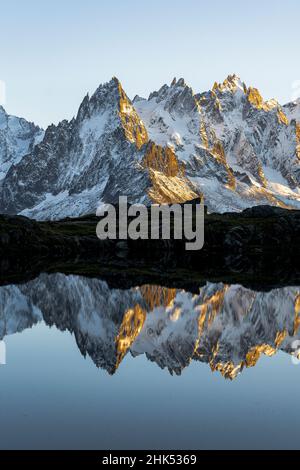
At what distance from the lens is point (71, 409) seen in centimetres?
3072

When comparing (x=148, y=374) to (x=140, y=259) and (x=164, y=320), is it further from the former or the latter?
(x=140, y=259)

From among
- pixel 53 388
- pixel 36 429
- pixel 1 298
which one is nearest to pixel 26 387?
pixel 53 388

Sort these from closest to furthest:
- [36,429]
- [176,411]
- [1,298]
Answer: [36,429] → [176,411] → [1,298]

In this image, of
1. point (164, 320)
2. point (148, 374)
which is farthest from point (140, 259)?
point (148, 374)

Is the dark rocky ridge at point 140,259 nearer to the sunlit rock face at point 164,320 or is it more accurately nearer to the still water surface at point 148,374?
the sunlit rock face at point 164,320

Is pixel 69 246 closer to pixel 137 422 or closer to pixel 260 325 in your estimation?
pixel 260 325

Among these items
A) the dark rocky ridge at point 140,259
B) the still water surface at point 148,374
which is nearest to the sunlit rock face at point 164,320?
the still water surface at point 148,374

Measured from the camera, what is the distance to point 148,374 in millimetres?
39719

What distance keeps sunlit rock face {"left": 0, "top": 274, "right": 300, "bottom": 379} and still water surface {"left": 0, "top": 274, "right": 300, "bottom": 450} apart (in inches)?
5.2

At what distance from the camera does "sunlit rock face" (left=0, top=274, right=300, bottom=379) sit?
45125 mm

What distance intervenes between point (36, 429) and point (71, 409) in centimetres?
327

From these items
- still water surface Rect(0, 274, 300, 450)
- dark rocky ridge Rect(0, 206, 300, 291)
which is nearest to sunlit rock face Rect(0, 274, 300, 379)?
still water surface Rect(0, 274, 300, 450)

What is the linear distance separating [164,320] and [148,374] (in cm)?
1984
